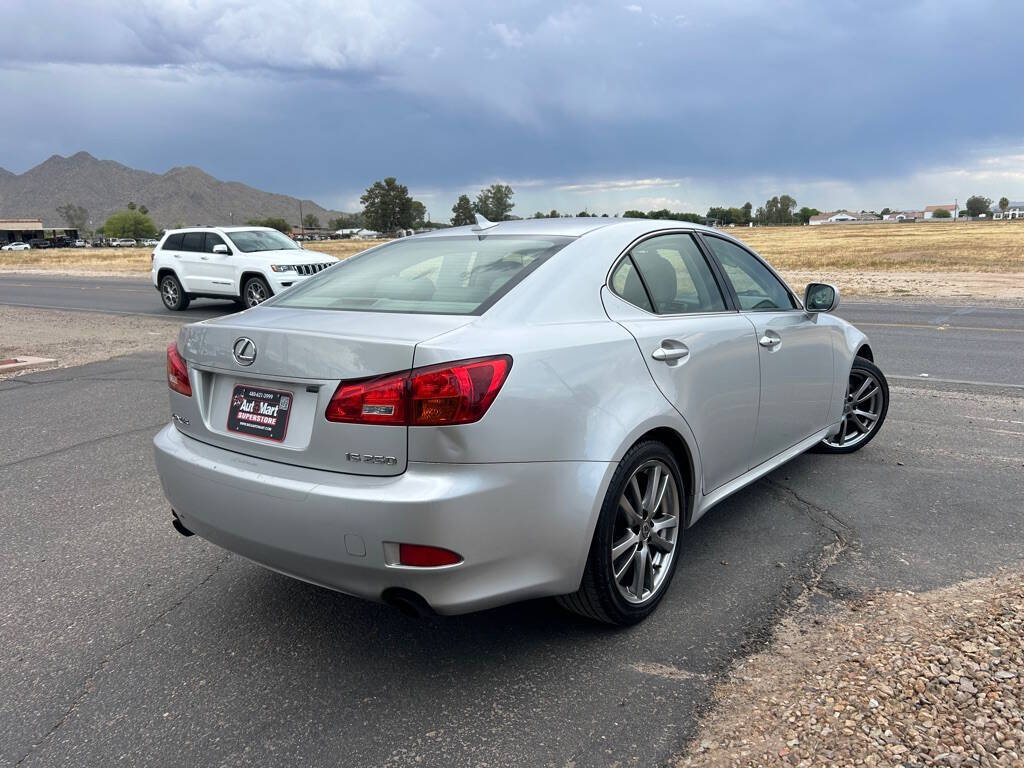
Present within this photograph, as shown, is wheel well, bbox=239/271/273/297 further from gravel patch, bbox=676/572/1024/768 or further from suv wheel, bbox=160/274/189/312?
gravel patch, bbox=676/572/1024/768

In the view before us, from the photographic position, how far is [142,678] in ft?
9.89

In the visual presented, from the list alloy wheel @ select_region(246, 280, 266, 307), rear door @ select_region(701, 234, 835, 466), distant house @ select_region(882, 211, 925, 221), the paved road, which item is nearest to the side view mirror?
rear door @ select_region(701, 234, 835, 466)

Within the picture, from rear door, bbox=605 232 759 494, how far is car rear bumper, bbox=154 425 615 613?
28.5 inches

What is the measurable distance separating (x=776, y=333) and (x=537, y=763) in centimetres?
266

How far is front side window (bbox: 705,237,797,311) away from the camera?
4316 millimetres

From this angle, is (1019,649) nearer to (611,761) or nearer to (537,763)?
(611,761)

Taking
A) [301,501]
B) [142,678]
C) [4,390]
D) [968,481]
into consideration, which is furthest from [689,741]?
[4,390]

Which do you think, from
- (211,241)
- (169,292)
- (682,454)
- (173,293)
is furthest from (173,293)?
(682,454)

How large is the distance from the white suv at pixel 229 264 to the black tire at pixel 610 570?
13319 mm

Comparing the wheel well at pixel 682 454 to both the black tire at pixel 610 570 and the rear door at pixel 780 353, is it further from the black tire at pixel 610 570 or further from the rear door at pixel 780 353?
the rear door at pixel 780 353

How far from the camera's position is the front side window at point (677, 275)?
12.0 feet

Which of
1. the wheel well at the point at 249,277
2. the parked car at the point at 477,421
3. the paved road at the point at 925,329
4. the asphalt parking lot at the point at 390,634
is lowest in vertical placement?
the paved road at the point at 925,329

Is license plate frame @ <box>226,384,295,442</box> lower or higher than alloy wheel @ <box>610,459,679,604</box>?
higher

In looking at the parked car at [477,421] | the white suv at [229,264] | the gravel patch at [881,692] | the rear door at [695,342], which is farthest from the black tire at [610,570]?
the white suv at [229,264]
